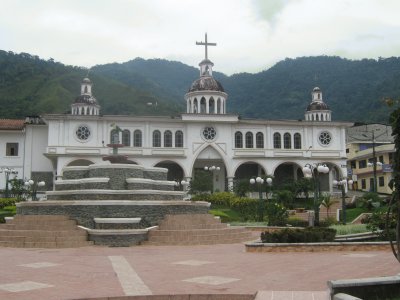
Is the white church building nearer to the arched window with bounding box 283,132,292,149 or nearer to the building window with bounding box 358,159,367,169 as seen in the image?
the arched window with bounding box 283,132,292,149

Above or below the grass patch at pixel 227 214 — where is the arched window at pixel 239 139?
above

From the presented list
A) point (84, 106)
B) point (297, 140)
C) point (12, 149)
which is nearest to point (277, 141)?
point (297, 140)

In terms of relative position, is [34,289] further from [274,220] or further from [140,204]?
[274,220]

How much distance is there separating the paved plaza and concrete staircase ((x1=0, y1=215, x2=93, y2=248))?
981 mm

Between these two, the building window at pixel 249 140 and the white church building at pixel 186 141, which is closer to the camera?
the white church building at pixel 186 141

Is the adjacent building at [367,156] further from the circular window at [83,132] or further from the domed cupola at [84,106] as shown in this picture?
the domed cupola at [84,106]

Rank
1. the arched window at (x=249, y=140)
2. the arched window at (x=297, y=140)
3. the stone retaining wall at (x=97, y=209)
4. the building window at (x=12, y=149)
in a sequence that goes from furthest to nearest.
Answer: the arched window at (x=297, y=140) → the arched window at (x=249, y=140) → the building window at (x=12, y=149) → the stone retaining wall at (x=97, y=209)

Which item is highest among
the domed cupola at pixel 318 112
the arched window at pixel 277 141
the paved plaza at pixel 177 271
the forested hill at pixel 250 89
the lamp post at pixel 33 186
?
the forested hill at pixel 250 89

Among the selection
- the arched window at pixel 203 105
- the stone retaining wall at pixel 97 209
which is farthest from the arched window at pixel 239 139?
the stone retaining wall at pixel 97 209

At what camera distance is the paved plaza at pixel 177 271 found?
718cm

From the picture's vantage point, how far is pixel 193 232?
50.8 ft

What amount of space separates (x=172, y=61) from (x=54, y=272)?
357 feet

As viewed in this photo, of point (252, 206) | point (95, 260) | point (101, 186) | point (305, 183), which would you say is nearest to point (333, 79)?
point (305, 183)

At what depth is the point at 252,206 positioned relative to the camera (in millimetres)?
30219
